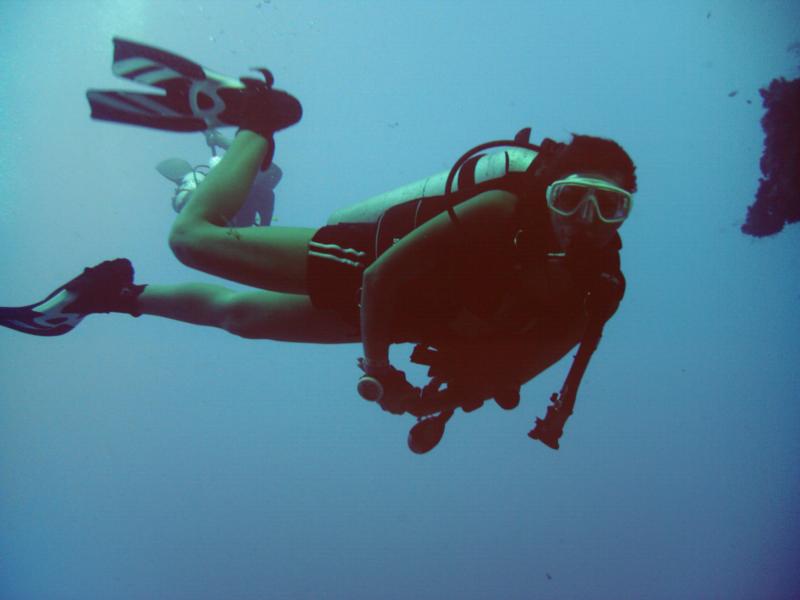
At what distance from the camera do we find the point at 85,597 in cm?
2664

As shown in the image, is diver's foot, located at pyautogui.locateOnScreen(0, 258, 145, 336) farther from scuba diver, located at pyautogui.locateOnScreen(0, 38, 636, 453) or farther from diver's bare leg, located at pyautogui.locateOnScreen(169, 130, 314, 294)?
diver's bare leg, located at pyautogui.locateOnScreen(169, 130, 314, 294)

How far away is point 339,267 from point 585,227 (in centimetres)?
147

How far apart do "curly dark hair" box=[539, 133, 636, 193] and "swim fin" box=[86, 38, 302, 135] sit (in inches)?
74.5

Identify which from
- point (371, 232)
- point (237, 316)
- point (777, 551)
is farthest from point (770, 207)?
point (777, 551)

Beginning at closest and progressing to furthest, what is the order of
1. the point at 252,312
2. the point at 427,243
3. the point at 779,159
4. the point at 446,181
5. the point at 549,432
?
the point at 427,243
the point at 446,181
the point at 549,432
the point at 252,312
the point at 779,159

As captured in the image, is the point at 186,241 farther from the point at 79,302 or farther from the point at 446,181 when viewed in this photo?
the point at 79,302

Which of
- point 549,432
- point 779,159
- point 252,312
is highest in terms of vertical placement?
point 779,159

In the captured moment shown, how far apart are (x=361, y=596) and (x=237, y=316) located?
103 feet

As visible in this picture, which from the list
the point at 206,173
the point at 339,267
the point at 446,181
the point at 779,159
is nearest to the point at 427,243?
the point at 446,181

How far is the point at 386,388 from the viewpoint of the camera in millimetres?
2467

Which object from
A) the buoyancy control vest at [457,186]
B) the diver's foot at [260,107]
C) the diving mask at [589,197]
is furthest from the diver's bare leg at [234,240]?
the diving mask at [589,197]

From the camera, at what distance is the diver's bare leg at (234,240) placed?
263 cm

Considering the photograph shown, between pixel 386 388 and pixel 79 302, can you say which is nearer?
pixel 386 388

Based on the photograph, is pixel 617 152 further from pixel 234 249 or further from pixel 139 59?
pixel 139 59
